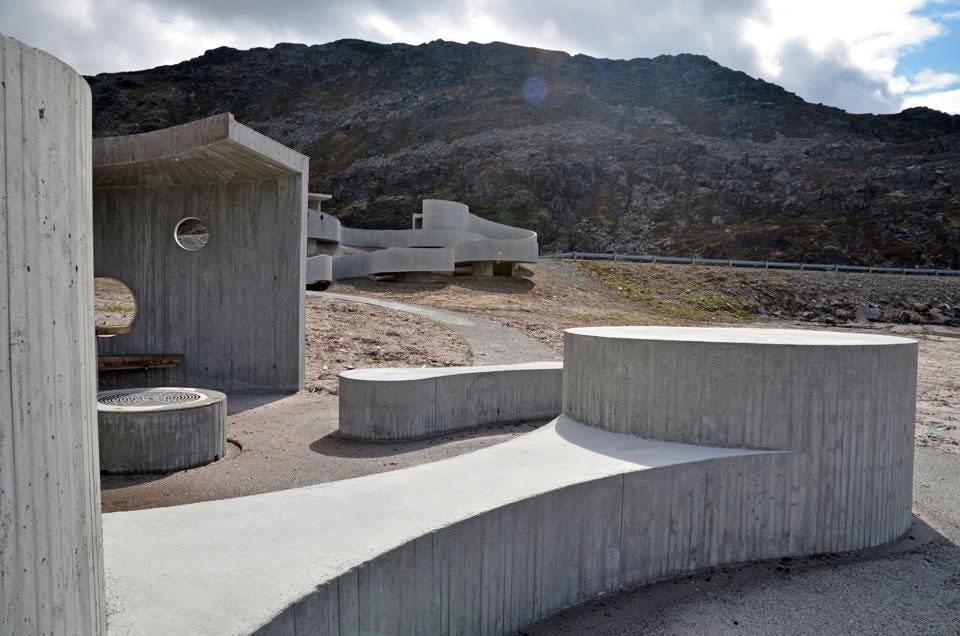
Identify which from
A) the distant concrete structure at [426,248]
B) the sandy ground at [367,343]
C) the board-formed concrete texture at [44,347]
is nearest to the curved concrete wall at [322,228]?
the distant concrete structure at [426,248]

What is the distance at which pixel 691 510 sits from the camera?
201 inches

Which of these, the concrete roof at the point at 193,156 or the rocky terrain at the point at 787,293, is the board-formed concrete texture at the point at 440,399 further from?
the rocky terrain at the point at 787,293

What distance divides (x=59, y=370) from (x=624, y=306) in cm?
2516

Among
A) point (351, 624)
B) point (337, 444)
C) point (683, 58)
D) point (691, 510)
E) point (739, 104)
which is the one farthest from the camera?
point (683, 58)

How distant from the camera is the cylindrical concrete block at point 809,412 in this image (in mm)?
5453

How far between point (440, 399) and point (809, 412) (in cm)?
471

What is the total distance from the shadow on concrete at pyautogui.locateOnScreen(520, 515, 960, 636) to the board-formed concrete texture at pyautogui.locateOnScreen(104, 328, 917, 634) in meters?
0.14

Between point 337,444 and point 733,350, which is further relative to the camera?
point 337,444

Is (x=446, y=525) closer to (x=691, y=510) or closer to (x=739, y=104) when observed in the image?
(x=691, y=510)

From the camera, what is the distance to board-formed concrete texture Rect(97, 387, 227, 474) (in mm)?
6984

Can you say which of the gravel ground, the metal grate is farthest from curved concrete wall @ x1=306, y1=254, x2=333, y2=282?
the metal grate

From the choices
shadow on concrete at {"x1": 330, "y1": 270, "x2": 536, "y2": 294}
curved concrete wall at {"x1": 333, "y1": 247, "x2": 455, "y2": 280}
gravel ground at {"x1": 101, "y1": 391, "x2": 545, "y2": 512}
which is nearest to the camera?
gravel ground at {"x1": 101, "y1": 391, "x2": 545, "y2": 512}

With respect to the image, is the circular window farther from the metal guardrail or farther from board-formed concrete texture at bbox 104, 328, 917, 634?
the metal guardrail

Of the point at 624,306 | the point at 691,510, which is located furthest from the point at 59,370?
the point at 624,306
